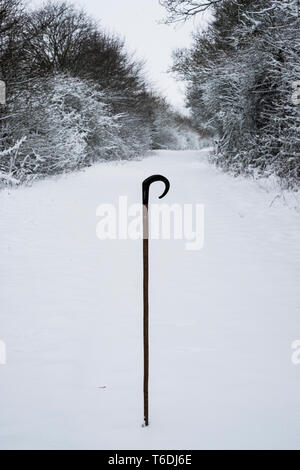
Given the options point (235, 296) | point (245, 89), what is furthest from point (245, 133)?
point (235, 296)

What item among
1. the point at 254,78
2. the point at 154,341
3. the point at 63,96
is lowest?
the point at 154,341

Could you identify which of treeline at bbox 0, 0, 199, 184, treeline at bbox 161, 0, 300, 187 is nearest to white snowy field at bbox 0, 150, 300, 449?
treeline at bbox 161, 0, 300, 187

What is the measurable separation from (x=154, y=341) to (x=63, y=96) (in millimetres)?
16119

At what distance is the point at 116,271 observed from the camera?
4.50 metres

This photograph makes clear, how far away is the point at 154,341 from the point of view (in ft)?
9.68

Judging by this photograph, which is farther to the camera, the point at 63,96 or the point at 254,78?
the point at 63,96

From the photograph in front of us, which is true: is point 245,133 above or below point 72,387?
above

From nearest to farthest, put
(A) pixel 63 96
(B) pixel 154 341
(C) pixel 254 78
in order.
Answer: (B) pixel 154 341, (C) pixel 254 78, (A) pixel 63 96

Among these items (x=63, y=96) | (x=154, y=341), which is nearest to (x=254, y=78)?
(x=63, y=96)

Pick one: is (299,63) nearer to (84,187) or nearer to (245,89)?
(245,89)

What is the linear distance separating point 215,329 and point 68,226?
4.04 metres

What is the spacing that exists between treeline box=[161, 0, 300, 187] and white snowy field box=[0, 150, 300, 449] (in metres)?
4.21

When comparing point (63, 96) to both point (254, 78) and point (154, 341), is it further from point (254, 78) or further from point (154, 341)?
point (154, 341)

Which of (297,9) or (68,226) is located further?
(297,9)
